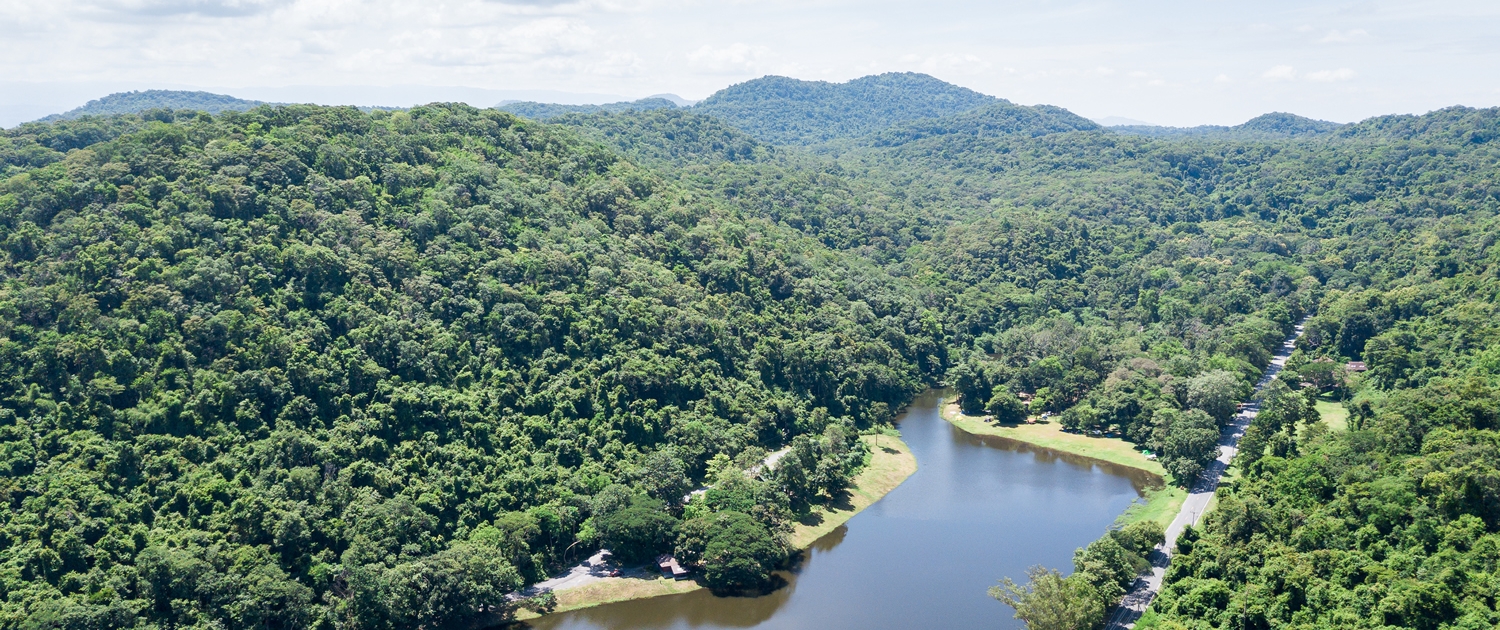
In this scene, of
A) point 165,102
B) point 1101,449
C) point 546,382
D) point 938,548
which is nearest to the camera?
point 938,548

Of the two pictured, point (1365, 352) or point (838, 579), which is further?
point (1365, 352)

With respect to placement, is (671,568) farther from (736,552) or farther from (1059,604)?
(1059,604)

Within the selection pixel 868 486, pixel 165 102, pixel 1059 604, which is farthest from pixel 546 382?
pixel 165 102

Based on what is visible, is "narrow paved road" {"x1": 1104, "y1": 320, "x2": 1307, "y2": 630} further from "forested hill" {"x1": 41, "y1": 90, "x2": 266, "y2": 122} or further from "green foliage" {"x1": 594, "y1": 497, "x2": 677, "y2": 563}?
"forested hill" {"x1": 41, "y1": 90, "x2": 266, "y2": 122}

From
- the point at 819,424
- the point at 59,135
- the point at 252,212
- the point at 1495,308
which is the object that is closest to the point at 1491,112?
the point at 1495,308

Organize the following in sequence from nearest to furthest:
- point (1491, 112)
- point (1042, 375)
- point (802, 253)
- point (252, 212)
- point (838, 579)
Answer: point (838, 579) → point (252, 212) → point (1042, 375) → point (802, 253) → point (1491, 112)

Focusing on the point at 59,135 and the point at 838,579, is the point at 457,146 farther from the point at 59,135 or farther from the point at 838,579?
the point at 838,579
